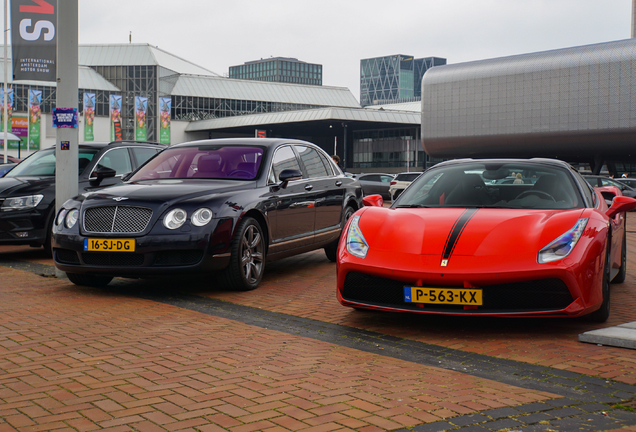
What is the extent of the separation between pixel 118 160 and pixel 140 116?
53040 mm

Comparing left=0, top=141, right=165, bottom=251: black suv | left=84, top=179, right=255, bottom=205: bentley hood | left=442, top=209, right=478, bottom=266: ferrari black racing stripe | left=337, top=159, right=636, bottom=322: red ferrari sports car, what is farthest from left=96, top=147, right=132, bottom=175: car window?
left=442, top=209, right=478, bottom=266: ferrari black racing stripe

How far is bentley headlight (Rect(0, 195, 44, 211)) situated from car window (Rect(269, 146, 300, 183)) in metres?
3.63

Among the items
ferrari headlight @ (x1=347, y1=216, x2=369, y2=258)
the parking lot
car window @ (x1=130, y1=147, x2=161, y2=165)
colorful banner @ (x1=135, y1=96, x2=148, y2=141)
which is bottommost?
the parking lot

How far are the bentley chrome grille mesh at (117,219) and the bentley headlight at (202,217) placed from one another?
0.42 meters

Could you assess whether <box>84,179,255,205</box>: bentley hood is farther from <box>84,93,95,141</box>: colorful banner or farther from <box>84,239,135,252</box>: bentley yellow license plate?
<box>84,93,95,141</box>: colorful banner

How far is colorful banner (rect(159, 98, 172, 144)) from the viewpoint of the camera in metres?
62.6

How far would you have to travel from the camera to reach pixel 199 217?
6.56 meters

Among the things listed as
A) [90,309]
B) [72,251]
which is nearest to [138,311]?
[90,309]

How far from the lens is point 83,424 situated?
310 cm

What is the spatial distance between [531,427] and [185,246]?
4014mm

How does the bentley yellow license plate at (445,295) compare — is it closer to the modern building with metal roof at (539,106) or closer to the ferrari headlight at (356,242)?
the ferrari headlight at (356,242)

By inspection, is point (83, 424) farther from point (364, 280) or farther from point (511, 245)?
point (511, 245)

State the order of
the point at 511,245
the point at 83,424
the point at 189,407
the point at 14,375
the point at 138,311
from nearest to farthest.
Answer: the point at 83,424 < the point at 189,407 < the point at 14,375 < the point at 511,245 < the point at 138,311

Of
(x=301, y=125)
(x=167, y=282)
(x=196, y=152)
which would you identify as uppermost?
(x=301, y=125)
